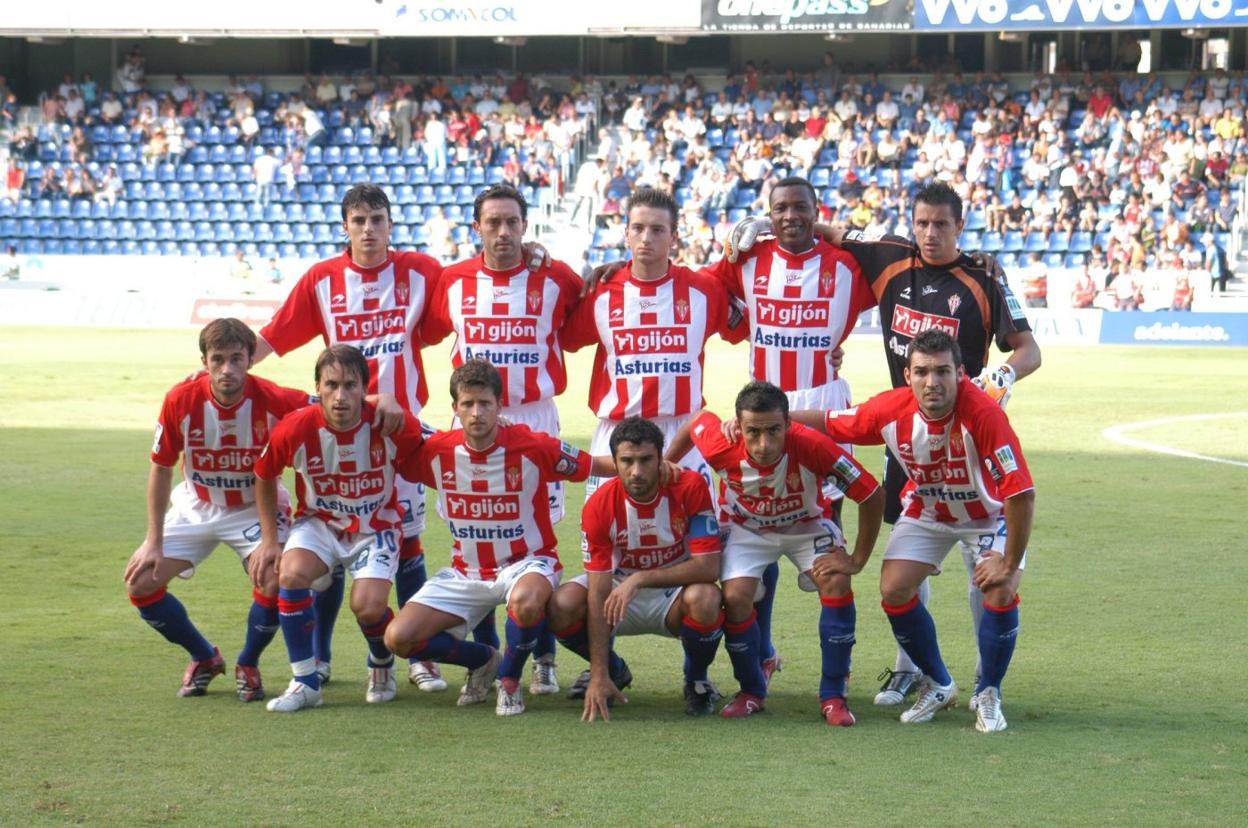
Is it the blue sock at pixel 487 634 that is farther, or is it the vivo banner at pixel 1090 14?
the vivo banner at pixel 1090 14

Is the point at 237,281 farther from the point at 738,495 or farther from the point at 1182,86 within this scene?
the point at 738,495

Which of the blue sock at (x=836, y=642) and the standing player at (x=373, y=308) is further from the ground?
the standing player at (x=373, y=308)

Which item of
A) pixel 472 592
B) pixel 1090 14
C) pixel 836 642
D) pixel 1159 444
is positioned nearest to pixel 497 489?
pixel 472 592

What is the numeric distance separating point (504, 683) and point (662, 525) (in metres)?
0.82

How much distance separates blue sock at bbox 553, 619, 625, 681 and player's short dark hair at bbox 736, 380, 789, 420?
39.6 inches

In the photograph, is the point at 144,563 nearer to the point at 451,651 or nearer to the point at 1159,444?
the point at 451,651

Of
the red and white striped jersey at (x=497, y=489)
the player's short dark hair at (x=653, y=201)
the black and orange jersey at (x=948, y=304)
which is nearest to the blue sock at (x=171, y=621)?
the red and white striped jersey at (x=497, y=489)

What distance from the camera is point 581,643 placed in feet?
19.3

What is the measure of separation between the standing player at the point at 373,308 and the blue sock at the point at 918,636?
79.4 inches

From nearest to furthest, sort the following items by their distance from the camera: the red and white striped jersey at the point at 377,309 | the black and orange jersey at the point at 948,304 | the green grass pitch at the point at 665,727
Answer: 1. the green grass pitch at the point at 665,727
2. the black and orange jersey at the point at 948,304
3. the red and white striped jersey at the point at 377,309

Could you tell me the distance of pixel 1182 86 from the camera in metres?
31.7

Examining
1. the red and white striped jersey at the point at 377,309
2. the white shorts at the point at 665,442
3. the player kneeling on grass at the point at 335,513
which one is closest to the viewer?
the player kneeling on grass at the point at 335,513

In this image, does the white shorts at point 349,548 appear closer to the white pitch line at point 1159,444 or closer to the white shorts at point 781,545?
the white shorts at point 781,545

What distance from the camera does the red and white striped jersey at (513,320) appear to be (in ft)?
21.7
